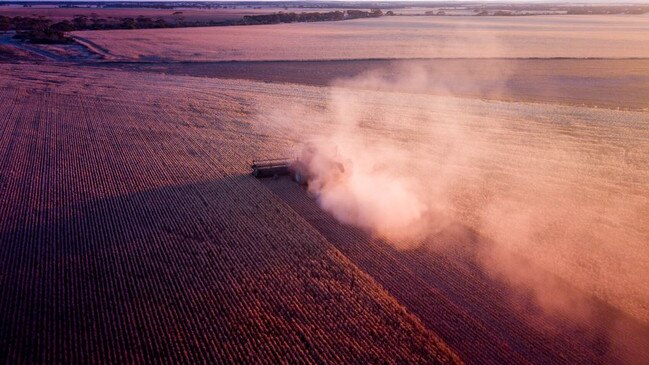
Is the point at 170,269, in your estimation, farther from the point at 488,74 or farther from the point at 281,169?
the point at 488,74

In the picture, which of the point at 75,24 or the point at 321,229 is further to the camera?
the point at 75,24

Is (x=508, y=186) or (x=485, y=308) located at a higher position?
(x=508, y=186)

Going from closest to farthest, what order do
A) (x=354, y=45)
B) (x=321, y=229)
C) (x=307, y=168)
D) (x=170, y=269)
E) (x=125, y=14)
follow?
1. (x=170, y=269)
2. (x=321, y=229)
3. (x=307, y=168)
4. (x=354, y=45)
5. (x=125, y=14)

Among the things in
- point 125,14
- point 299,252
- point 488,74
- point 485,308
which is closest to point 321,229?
point 299,252

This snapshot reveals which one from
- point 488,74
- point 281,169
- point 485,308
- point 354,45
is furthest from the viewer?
point 354,45

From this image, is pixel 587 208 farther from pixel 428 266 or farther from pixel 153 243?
pixel 153 243

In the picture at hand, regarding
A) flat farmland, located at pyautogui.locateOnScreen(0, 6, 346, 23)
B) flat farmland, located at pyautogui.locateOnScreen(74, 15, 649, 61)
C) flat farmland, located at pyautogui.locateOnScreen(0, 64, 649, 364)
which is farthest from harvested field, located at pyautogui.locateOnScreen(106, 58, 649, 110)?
flat farmland, located at pyautogui.locateOnScreen(0, 6, 346, 23)

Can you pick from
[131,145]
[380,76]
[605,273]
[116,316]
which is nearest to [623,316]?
[605,273]

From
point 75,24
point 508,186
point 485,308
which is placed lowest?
point 485,308
